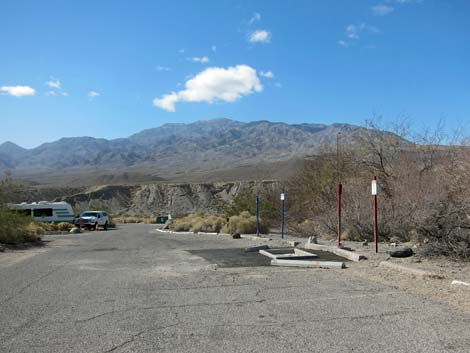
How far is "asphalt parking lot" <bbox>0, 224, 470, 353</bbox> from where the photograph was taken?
6305 mm

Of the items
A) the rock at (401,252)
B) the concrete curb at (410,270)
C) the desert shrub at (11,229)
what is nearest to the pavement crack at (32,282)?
the concrete curb at (410,270)

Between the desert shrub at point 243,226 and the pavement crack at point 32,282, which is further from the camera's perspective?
the desert shrub at point 243,226

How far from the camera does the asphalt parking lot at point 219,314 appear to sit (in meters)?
6.30

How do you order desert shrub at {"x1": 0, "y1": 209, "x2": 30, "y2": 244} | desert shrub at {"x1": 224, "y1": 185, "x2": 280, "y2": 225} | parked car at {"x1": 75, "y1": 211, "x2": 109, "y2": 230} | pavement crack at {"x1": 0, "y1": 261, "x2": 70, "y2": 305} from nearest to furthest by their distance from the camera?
pavement crack at {"x1": 0, "y1": 261, "x2": 70, "y2": 305} < desert shrub at {"x1": 0, "y1": 209, "x2": 30, "y2": 244} < desert shrub at {"x1": 224, "y1": 185, "x2": 280, "y2": 225} < parked car at {"x1": 75, "y1": 211, "x2": 109, "y2": 230}

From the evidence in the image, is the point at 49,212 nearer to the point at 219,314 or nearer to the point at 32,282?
the point at 32,282

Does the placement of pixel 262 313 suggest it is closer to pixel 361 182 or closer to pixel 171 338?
pixel 171 338

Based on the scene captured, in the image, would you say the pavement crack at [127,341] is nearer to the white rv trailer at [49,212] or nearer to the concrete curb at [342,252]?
the concrete curb at [342,252]

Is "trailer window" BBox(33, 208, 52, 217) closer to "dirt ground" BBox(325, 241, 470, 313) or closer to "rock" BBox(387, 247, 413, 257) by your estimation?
"dirt ground" BBox(325, 241, 470, 313)

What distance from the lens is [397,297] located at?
29.2 feet

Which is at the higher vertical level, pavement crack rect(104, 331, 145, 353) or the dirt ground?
the dirt ground

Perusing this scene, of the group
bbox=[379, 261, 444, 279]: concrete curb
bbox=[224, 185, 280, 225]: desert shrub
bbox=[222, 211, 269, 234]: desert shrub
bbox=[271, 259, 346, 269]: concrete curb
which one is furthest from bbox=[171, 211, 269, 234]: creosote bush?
bbox=[379, 261, 444, 279]: concrete curb

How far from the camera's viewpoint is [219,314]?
25.9ft

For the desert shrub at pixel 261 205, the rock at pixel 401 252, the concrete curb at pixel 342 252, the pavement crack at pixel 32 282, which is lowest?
the pavement crack at pixel 32 282

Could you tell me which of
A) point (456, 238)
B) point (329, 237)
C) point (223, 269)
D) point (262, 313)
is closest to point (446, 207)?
point (456, 238)
